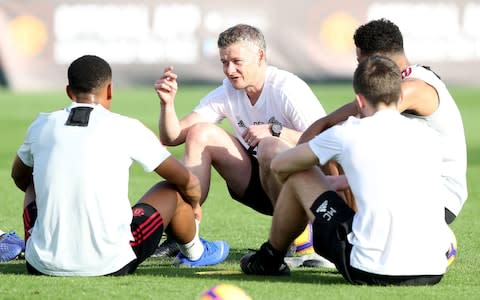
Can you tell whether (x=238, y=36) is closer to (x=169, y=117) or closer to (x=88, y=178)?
(x=169, y=117)

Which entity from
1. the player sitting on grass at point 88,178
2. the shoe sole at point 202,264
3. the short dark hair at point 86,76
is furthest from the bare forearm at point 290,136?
the short dark hair at point 86,76

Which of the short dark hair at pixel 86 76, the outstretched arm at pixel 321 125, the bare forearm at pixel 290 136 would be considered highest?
the short dark hair at pixel 86 76

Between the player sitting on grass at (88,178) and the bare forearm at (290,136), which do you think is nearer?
the player sitting on grass at (88,178)

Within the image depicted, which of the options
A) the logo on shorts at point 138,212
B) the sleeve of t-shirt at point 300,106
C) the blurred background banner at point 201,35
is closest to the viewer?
the logo on shorts at point 138,212

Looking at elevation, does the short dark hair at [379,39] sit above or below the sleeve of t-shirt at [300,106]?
above

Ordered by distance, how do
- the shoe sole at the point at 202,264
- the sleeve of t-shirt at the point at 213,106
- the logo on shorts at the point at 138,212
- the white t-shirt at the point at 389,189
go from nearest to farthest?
the white t-shirt at the point at 389,189 < the logo on shorts at the point at 138,212 < the shoe sole at the point at 202,264 < the sleeve of t-shirt at the point at 213,106

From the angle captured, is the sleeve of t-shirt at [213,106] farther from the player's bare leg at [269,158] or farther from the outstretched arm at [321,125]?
the outstretched arm at [321,125]

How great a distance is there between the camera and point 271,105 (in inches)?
334

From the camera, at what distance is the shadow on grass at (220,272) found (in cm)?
682

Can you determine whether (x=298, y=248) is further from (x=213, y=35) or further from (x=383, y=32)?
(x=213, y=35)

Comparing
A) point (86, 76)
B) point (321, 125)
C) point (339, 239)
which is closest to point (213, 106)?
point (321, 125)

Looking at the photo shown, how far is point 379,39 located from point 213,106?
183 cm

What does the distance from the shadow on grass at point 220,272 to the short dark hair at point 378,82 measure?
111 centimetres

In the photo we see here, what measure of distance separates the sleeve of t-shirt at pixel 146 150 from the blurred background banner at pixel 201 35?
18818 millimetres
